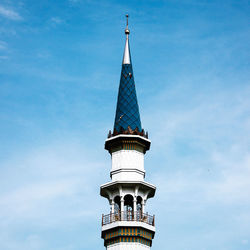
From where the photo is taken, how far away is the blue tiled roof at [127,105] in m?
40.6

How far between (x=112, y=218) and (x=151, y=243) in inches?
119

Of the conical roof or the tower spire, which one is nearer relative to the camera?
the conical roof

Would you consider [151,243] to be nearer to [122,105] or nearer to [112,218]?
[112,218]

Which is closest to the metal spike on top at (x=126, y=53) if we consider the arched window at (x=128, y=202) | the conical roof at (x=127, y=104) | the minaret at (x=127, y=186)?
the conical roof at (x=127, y=104)

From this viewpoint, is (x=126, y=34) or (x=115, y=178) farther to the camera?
(x=126, y=34)

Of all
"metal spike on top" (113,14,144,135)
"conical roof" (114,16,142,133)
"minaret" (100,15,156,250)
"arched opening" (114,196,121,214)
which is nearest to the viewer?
"minaret" (100,15,156,250)

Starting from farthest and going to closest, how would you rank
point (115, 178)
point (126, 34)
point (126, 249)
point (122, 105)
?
1. point (126, 34)
2. point (122, 105)
3. point (115, 178)
4. point (126, 249)

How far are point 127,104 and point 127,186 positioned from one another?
21.0ft

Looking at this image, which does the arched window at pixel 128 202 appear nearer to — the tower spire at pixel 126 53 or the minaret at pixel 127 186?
the minaret at pixel 127 186

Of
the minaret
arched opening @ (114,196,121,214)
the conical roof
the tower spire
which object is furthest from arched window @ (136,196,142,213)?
the tower spire

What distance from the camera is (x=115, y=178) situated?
3891cm

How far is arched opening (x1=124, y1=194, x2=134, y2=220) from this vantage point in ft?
125

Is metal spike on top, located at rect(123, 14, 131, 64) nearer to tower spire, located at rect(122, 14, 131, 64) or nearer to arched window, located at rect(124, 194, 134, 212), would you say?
tower spire, located at rect(122, 14, 131, 64)

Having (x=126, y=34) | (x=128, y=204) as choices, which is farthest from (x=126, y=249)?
(x=126, y=34)
